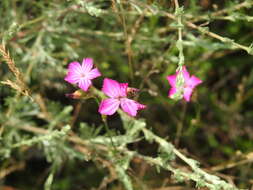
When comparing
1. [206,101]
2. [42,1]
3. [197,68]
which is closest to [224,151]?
[206,101]

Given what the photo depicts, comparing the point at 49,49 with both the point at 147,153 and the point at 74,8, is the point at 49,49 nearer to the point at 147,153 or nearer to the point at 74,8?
the point at 74,8

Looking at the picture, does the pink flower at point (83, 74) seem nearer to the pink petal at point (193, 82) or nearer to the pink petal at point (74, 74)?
the pink petal at point (74, 74)

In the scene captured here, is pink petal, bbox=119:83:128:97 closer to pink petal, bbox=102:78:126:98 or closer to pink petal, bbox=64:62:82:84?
pink petal, bbox=102:78:126:98

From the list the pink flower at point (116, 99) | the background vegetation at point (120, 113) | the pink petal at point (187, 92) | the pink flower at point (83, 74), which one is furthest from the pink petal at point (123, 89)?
the pink petal at point (187, 92)

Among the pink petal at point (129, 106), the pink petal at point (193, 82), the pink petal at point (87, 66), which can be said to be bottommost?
Result: the pink petal at point (129, 106)

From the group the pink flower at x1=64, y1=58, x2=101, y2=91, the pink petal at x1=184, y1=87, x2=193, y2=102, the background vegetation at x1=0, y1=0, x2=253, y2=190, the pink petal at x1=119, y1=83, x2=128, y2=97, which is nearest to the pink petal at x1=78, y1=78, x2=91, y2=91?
the pink flower at x1=64, y1=58, x2=101, y2=91

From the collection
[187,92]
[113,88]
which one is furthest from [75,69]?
[187,92]

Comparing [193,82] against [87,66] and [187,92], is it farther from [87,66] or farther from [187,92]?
[87,66]
